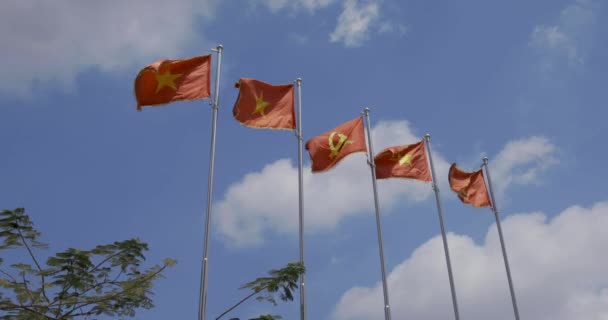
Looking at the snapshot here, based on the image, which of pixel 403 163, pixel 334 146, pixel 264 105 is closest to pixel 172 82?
pixel 264 105

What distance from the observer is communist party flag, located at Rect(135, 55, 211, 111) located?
848 inches

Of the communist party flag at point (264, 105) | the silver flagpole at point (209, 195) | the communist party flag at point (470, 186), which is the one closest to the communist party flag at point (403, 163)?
the communist party flag at point (470, 186)

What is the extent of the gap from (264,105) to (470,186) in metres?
11.5

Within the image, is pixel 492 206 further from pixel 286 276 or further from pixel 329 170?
pixel 286 276

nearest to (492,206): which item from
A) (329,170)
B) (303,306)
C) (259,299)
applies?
(329,170)

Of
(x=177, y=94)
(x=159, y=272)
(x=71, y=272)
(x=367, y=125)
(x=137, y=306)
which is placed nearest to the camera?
(x=159, y=272)

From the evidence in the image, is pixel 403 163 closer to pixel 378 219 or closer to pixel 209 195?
pixel 378 219

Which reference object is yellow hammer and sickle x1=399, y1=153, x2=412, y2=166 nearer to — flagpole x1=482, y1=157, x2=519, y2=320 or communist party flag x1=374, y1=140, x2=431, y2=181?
communist party flag x1=374, y1=140, x2=431, y2=181

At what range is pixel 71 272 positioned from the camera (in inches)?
697

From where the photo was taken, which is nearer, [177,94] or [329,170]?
[177,94]

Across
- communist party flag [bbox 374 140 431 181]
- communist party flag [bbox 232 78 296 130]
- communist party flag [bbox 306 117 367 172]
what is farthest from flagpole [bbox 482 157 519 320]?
communist party flag [bbox 232 78 296 130]

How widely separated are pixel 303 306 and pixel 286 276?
2221 millimetres

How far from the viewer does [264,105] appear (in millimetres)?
23469

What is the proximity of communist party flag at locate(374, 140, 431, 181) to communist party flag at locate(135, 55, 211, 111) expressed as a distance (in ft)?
26.4
